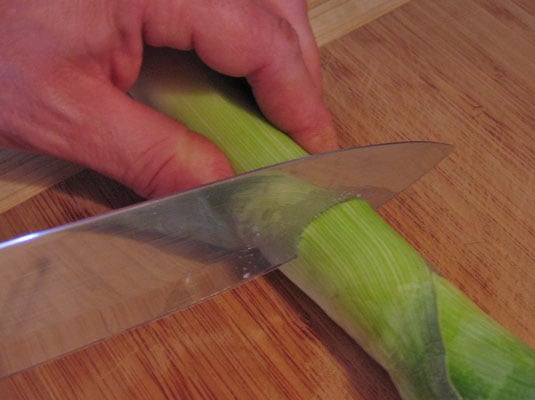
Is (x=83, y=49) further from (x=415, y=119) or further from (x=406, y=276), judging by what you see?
(x=415, y=119)

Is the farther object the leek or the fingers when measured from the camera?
the fingers

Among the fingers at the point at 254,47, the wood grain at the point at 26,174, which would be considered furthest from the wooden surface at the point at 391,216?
the fingers at the point at 254,47

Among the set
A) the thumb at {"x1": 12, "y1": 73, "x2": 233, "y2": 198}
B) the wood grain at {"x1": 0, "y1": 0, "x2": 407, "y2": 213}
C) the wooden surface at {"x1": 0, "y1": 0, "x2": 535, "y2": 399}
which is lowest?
the wooden surface at {"x1": 0, "y1": 0, "x2": 535, "y2": 399}

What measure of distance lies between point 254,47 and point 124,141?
23 centimetres

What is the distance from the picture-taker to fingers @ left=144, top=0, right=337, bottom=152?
888 mm

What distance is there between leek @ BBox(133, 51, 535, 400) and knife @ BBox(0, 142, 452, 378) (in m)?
0.03

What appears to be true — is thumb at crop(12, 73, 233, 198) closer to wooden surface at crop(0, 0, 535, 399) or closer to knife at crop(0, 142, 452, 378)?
knife at crop(0, 142, 452, 378)

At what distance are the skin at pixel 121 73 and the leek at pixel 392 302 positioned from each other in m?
0.08

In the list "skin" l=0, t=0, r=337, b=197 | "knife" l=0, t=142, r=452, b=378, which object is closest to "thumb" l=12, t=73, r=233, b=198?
"skin" l=0, t=0, r=337, b=197

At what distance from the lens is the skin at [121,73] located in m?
0.84

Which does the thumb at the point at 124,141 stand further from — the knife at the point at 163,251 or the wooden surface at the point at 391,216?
the wooden surface at the point at 391,216

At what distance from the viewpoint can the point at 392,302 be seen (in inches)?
32.7

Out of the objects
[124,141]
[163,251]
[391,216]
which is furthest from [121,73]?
[391,216]

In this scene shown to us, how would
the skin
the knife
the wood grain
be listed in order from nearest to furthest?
the knife → the skin → the wood grain
